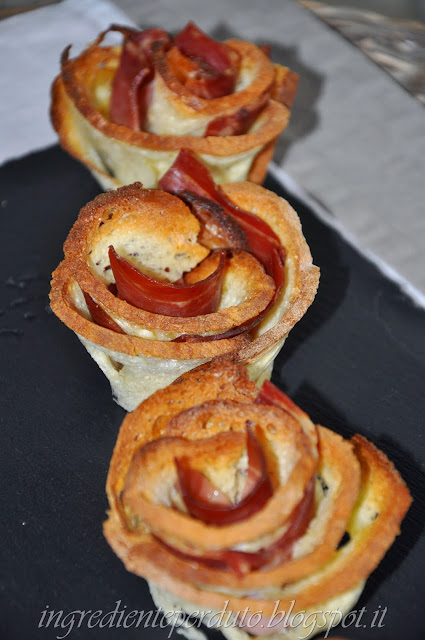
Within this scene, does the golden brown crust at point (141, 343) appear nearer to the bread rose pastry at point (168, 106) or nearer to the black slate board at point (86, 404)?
the black slate board at point (86, 404)

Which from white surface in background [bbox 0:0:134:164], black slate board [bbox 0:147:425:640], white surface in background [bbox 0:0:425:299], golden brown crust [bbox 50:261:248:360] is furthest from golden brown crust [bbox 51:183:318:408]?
white surface in background [bbox 0:0:134:164]

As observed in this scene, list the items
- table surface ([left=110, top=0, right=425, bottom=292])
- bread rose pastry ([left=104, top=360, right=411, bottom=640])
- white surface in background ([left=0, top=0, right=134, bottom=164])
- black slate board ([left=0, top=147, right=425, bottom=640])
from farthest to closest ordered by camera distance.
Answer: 1. white surface in background ([left=0, top=0, right=134, bottom=164])
2. table surface ([left=110, top=0, right=425, bottom=292])
3. black slate board ([left=0, top=147, right=425, bottom=640])
4. bread rose pastry ([left=104, top=360, right=411, bottom=640])

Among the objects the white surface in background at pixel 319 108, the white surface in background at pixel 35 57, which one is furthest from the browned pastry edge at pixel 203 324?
the white surface in background at pixel 35 57

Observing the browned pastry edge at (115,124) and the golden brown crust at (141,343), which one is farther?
the browned pastry edge at (115,124)

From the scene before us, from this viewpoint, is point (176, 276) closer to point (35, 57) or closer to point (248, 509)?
point (248, 509)

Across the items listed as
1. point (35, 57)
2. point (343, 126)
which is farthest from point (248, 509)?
point (35, 57)

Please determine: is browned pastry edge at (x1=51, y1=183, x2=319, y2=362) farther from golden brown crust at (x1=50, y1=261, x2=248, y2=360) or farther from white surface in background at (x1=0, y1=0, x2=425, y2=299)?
white surface in background at (x1=0, y1=0, x2=425, y2=299)
